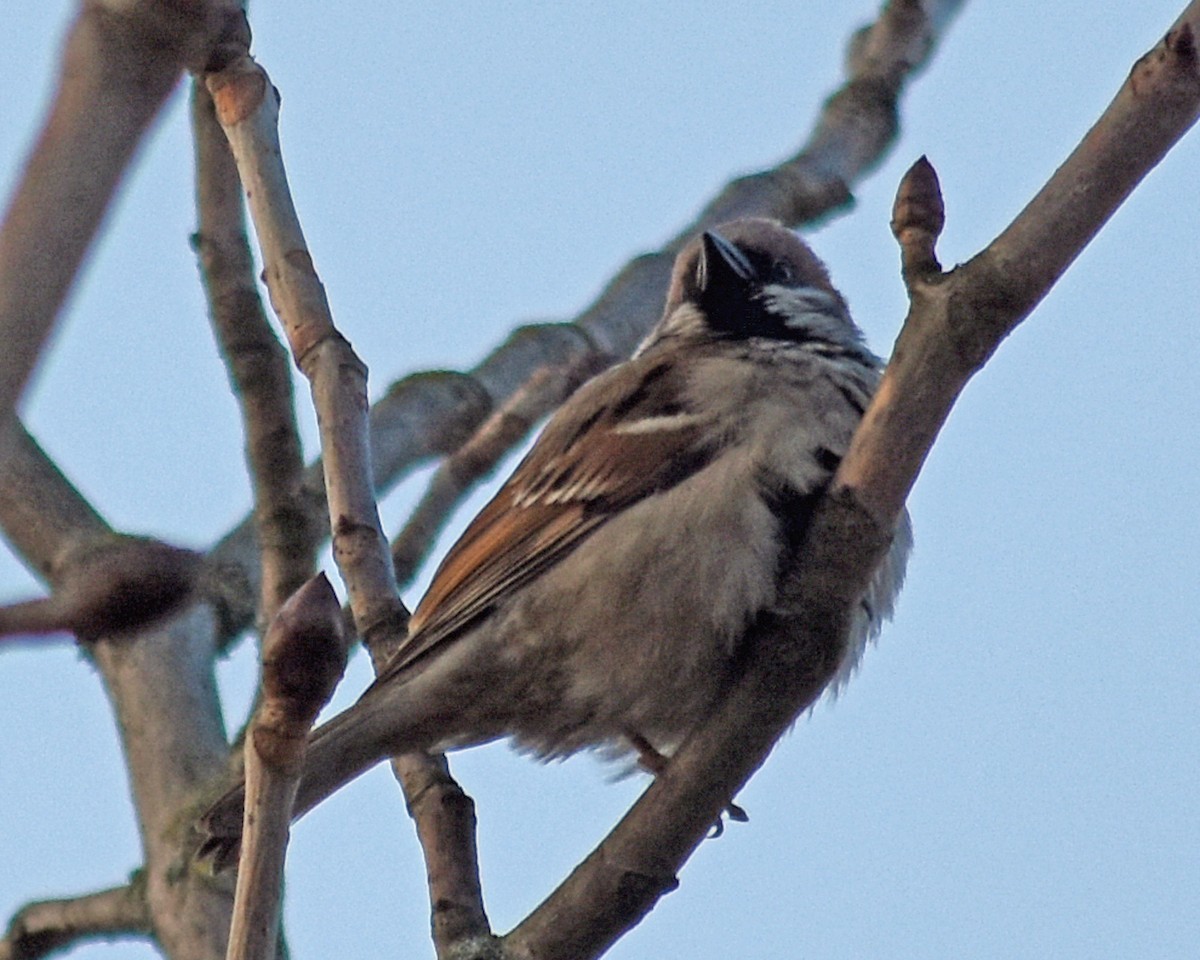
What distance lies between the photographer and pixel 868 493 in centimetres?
303

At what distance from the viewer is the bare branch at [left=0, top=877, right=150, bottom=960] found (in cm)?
409

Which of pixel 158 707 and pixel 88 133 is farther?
pixel 158 707

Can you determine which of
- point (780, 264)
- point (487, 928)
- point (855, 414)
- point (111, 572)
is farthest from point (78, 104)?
point (780, 264)

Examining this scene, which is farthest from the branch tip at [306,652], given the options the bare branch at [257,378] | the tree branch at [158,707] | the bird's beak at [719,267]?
the bird's beak at [719,267]

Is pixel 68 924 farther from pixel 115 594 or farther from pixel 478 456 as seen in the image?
pixel 115 594

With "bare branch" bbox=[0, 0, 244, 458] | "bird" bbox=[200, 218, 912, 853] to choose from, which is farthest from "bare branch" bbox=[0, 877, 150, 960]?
"bare branch" bbox=[0, 0, 244, 458]

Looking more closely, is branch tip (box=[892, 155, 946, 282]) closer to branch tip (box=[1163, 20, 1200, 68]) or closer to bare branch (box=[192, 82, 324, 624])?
branch tip (box=[1163, 20, 1200, 68])

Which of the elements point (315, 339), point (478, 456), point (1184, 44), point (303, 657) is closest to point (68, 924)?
point (315, 339)

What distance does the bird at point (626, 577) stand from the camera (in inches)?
158

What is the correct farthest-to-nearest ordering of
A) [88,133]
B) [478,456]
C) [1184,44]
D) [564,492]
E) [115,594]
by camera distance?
[478,456], [564,492], [1184,44], [115,594], [88,133]

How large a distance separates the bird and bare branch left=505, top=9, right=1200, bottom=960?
0.48 meters

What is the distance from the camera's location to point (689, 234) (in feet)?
20.8

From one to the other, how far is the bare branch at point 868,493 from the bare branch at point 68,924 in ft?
4.65

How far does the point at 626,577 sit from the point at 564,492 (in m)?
0.44
